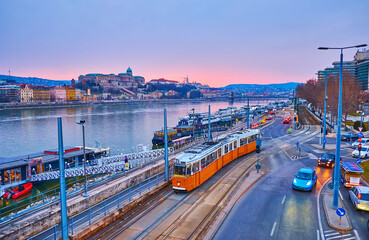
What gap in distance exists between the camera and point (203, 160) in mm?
18578

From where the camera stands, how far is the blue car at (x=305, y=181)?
56.3 ft

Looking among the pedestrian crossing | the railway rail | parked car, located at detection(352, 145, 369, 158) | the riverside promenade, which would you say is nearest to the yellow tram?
the riverside promenade

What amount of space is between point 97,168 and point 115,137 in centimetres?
3176

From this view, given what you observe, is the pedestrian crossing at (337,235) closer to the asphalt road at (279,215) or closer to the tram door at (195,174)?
the asphalt road at (279,215)

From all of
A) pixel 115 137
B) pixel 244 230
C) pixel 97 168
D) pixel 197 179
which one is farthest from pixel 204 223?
pixel 115 137

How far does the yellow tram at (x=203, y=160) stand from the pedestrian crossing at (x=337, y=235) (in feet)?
26.1

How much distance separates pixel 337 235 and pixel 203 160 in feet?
29.1

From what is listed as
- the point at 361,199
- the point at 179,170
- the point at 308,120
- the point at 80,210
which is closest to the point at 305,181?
the point at 361,199

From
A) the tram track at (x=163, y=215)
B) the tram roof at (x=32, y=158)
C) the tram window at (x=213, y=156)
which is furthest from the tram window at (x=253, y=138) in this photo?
the tram roof at (x=32, y=158)

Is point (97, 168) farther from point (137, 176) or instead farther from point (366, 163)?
point (366, 163)

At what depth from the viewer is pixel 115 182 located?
62.2 feet

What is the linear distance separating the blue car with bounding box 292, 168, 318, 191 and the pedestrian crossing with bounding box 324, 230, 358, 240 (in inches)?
200

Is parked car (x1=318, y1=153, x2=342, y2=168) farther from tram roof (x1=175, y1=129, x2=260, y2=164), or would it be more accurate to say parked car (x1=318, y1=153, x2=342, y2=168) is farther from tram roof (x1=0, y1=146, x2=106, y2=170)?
tram roof (x1=0, y1=146, x2=106, y2=170)

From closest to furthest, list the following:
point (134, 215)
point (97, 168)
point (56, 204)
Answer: point (134, 215) → point (56, 204) → point (97, 168)
